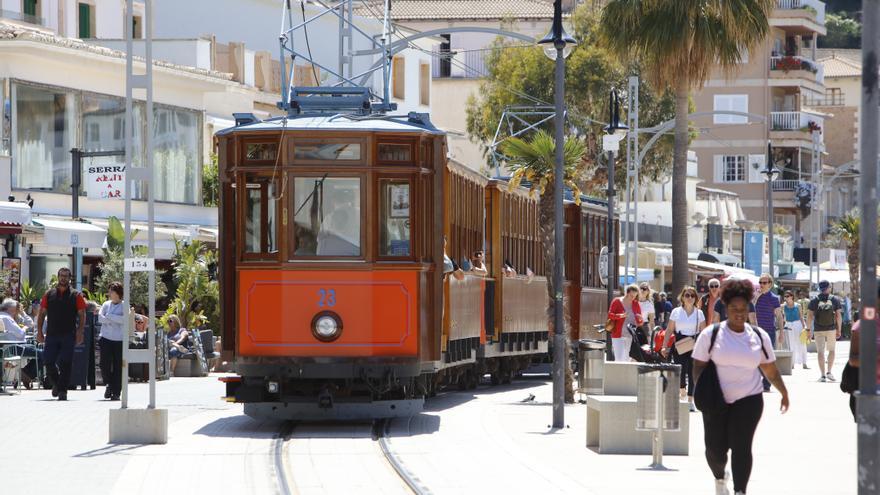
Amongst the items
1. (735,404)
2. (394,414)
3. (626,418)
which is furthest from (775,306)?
(735,404)

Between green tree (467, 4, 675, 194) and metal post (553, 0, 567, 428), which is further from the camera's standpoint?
green tree (467, 4, 675, 194)

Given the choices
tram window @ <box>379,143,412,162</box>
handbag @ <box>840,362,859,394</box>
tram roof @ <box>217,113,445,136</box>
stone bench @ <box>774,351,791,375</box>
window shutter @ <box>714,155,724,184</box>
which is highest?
window shutter @ <box>714,155,724,184</box>

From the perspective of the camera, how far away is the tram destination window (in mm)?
18922

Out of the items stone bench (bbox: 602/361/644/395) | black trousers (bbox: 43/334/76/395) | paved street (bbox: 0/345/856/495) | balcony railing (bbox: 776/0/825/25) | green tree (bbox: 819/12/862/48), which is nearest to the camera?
paved street (bbox: 0/345/856/495)

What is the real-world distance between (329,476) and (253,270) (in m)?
5.08

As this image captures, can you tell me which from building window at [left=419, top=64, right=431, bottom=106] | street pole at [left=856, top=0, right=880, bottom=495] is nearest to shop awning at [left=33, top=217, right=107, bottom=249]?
street pole at [left=856, top=0, right=880, bottom=495]

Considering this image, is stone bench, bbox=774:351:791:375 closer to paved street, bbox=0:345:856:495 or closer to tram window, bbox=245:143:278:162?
paved street, bbox=0:345:856:495

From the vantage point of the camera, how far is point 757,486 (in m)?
13.9

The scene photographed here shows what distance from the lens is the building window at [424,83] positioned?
62.2 metres

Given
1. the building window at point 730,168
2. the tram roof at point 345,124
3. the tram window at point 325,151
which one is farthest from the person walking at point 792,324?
the building window at point 730,168

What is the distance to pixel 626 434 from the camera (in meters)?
16.4

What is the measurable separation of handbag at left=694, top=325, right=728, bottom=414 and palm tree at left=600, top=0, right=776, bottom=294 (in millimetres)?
24395

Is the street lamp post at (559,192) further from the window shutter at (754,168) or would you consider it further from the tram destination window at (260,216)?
the window shutter at (754,168)

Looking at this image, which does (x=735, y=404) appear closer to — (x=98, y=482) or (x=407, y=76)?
Answer: (x=98, y=482)
